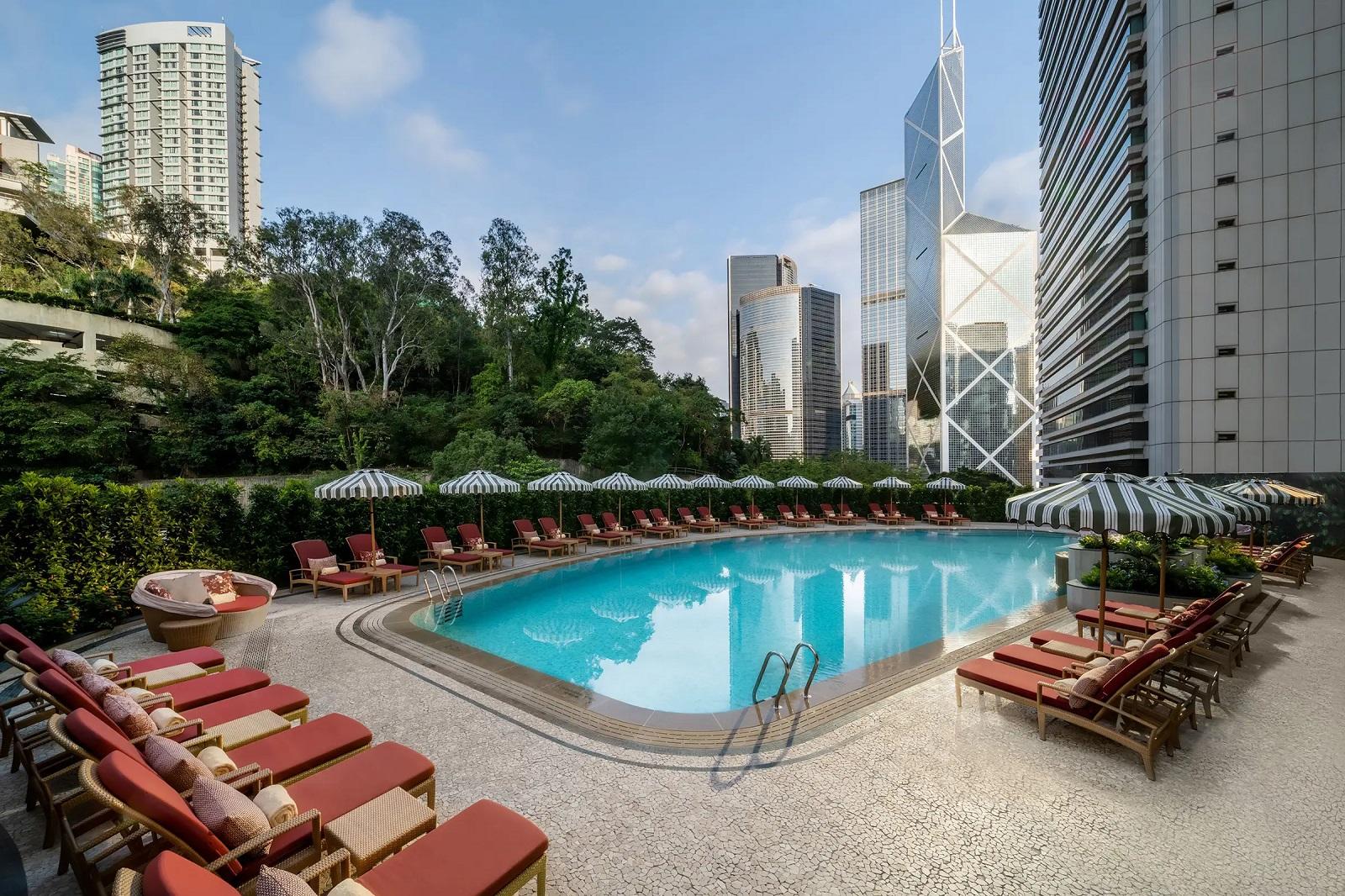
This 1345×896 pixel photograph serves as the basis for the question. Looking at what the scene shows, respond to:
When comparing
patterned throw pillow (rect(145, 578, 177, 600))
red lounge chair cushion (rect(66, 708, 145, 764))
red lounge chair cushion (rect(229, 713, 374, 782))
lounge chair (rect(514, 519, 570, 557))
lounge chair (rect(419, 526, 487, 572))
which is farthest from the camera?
lounge chair (rect(514, 519, 570, 557))

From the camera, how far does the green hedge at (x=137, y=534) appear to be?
644 centimetres

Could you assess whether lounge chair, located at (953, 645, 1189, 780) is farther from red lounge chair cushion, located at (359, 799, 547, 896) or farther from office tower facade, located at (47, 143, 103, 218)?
office tower facade, located at (47, 143, 103, 218)

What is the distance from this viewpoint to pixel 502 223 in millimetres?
33344

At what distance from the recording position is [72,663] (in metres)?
3.60

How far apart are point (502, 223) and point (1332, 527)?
39.5 meters

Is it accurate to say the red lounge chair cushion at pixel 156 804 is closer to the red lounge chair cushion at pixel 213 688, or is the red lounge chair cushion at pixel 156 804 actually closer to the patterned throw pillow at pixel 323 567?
the red lounge chair cushion at pixel 213 688

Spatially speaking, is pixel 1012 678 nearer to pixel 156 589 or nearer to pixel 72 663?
pixel 72 663

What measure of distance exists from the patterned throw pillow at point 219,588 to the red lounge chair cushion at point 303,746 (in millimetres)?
5238

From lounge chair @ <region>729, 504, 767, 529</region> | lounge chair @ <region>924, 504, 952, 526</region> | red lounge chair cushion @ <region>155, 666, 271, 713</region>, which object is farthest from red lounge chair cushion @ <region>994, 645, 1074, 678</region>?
lounge chair @ <region>924, 504, 952, 526</region>

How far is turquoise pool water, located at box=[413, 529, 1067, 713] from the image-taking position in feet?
22.6

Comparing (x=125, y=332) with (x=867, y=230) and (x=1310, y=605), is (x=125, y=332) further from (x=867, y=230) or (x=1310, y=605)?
(x=867, y=230)

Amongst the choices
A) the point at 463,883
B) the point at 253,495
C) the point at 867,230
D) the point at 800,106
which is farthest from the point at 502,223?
the point at 867,230

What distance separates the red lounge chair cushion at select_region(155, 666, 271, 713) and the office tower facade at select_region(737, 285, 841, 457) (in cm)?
8127

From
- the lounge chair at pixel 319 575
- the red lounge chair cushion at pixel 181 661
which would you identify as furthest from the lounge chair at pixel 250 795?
the lounge chair at pixel 319 575
